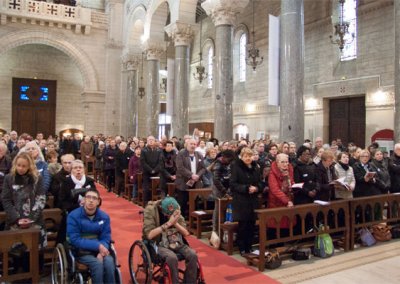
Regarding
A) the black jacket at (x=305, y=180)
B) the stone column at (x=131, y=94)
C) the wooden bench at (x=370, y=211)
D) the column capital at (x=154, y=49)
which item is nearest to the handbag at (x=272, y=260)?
the black jacket at (x=305, y=180)

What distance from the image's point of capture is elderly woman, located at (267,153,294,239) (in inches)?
213

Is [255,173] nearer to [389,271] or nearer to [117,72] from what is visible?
[389,271]

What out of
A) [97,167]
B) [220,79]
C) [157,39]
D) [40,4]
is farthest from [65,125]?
[220,79]

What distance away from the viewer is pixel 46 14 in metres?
20.3

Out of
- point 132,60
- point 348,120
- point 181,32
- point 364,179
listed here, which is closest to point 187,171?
point 364,179

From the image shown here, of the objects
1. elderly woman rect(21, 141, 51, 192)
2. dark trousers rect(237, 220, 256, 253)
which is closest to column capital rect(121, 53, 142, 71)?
elderly woman rect(21, 141, 51, 192)

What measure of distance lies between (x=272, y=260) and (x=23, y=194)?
334 centimetres

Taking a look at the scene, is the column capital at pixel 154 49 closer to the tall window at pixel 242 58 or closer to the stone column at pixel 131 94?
the stone column at pixel 131 94

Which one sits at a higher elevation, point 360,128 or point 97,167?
point 360,128

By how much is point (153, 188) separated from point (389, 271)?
17.6 feet

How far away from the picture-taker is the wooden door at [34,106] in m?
23.1

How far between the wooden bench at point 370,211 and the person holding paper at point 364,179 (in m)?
0.28

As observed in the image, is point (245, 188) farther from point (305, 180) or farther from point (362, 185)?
point (362, 185)

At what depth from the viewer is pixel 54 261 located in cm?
418
